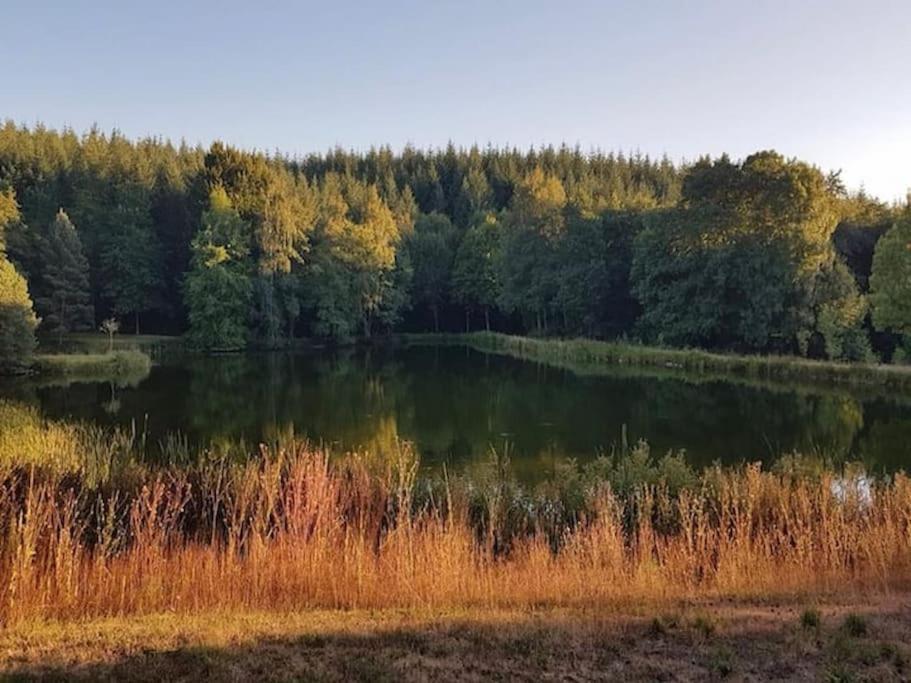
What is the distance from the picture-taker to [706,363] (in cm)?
3816

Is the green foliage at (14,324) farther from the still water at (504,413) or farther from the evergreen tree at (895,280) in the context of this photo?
the evergreen tree at (895,280)

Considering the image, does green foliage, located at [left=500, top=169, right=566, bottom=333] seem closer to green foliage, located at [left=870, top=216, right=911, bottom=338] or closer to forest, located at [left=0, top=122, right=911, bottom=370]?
forest, located at [left=0, top=122, right=911, bottom=370]

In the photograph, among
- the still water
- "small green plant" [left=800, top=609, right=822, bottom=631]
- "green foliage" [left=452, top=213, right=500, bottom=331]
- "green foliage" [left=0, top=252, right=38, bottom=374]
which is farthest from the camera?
"green foliage" [left=452, top=213, right=500, bottom=331]

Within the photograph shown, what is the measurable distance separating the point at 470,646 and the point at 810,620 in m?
2.70

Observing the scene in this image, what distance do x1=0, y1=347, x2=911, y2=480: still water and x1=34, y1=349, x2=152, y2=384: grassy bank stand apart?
1634 mm

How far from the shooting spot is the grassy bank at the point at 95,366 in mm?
37978

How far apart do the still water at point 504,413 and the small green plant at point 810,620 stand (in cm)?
961

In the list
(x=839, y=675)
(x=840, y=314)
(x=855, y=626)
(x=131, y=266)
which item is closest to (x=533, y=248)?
(x=840, y=314)

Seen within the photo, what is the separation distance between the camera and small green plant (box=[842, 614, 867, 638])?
5.82 metres

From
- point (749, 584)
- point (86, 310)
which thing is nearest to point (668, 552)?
point (749, 584)

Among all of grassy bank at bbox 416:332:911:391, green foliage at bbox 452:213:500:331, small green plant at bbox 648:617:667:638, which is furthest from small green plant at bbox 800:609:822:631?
green foliage at bbox 452:213:500:331

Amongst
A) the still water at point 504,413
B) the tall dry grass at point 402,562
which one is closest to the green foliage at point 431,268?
the still water at point 504,413

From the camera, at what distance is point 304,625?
6.04m

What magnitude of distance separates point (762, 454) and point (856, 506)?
27.0 ft
